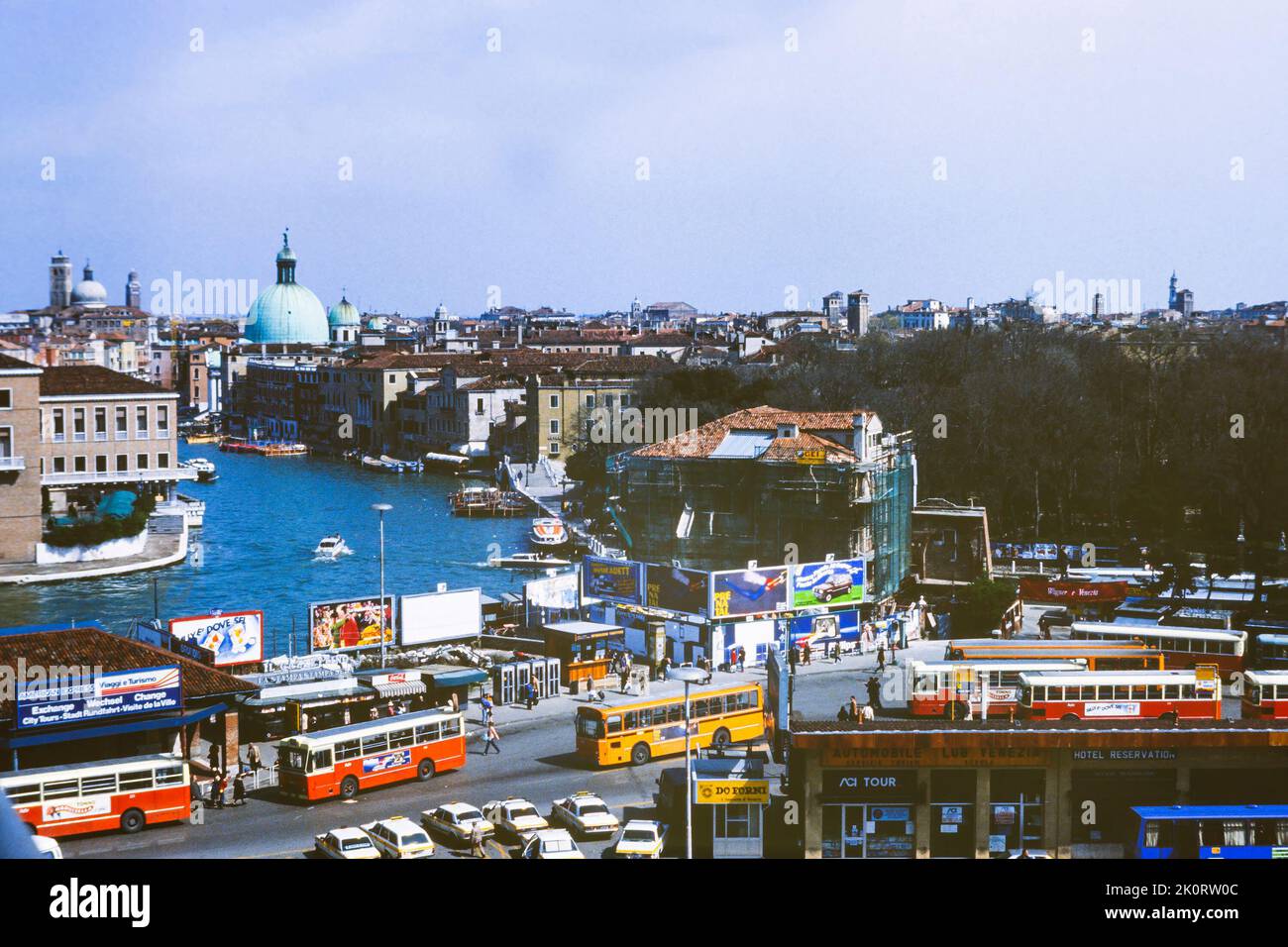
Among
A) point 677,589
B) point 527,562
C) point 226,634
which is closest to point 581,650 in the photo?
point 677,589

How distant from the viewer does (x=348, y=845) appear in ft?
13.4

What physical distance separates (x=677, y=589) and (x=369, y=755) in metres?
2.88

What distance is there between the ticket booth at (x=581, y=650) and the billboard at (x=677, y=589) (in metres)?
0.46

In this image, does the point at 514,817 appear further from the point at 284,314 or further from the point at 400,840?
the point at 284,314

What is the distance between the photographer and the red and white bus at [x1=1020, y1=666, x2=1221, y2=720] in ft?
18.9

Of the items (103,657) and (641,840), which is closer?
(641,840)

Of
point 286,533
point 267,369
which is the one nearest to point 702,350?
point 267,369

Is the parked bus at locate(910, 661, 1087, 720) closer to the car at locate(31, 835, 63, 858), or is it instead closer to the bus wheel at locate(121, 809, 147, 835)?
the bus wheel at locate(121, 809, 147, 835)

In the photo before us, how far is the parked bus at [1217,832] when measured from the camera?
4.05 m

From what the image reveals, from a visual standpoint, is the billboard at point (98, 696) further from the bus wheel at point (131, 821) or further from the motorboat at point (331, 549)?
the motorboat at point (331, 549)

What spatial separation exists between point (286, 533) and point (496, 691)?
9044 mm

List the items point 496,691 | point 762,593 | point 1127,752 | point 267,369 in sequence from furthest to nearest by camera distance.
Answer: point 267,369 → point 762,593 → point 496,691 → point 1127,752

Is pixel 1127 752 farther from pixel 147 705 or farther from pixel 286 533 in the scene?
pixel 286 533
